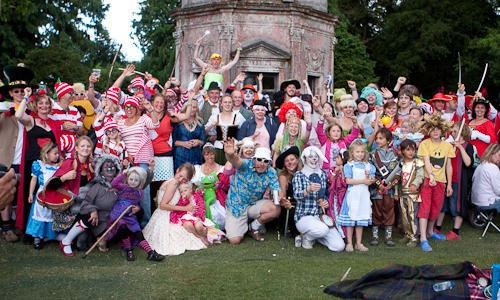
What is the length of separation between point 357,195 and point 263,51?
10795 millimetres

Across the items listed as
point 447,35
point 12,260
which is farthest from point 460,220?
point 447,35

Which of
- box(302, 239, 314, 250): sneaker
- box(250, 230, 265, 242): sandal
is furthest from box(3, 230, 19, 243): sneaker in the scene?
box(302, 239, 314, 250): sneaker

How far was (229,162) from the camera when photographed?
781cm

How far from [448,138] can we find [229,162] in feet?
11.1

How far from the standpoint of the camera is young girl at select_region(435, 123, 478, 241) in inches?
334

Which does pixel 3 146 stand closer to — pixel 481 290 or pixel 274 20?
pixel 481 290

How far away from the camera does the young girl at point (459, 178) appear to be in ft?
27.8

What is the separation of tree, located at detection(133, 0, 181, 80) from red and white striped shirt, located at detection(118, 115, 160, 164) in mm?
23266

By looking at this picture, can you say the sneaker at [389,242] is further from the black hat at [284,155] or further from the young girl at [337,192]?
the black hat at [284,155]

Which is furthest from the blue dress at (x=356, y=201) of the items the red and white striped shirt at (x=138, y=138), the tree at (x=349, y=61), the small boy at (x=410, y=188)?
the tree at (x=349, y=61)

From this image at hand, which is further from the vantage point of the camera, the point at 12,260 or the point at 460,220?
the point at 460,220

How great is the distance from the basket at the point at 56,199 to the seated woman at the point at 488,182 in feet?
19.2

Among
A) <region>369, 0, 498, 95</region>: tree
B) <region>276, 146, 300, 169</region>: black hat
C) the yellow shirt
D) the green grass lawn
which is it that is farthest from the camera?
<region>369, 0, 498, 95</region>: tree

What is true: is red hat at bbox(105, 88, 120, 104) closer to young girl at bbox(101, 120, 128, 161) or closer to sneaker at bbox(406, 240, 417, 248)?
young girl at bbox(101, 120, 128, 161)
